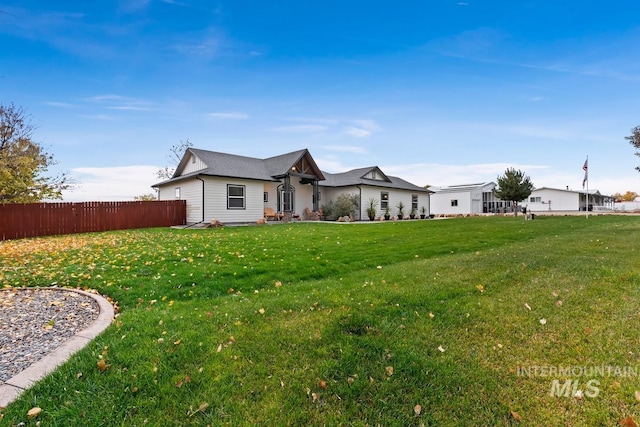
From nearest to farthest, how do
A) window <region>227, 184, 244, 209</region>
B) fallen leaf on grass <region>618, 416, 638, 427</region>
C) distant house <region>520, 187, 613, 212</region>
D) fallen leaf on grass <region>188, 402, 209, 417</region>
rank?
1. fallen leaf on grass <region>618, 416, 638, 427</region>
2. fallen leaf on grass <region>188, 402, 209, 417</region>
3. window <region>227, 184, 244, 209</region>
4. distant house <region>520, 187, 613, 212</region>

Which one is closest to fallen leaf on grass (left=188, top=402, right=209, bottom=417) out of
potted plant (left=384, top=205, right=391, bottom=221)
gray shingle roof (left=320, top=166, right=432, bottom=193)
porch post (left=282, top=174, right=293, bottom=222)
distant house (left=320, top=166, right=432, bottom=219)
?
porch post (left=282, top=174, right=293, bottom=222)

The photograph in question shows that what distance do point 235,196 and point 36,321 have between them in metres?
15.5

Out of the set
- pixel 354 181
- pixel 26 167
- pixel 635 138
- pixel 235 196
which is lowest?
pixel 235 196

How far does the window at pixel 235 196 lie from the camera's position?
61.2ft

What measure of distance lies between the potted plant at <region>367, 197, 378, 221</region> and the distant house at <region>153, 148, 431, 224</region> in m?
0.34

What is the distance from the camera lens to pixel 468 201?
132 feet

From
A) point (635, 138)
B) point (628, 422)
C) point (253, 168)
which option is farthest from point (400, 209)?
point (628, 422)

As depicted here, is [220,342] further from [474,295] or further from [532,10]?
[532,10]

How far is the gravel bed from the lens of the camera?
9.45 ft

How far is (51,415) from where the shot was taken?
2.08m

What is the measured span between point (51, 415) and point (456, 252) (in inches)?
334

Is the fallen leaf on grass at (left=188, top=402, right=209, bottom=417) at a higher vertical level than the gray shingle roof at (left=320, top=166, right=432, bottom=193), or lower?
lower

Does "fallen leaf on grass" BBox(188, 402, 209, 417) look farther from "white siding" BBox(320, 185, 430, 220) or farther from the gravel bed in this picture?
"white siding" BBox(320, 185, 430, 220)

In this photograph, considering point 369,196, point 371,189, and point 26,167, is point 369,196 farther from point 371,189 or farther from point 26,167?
point 26,167
